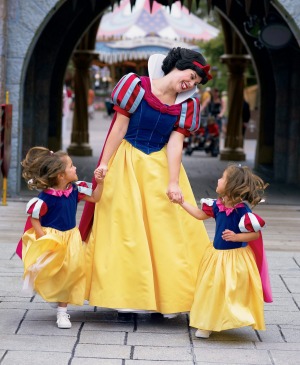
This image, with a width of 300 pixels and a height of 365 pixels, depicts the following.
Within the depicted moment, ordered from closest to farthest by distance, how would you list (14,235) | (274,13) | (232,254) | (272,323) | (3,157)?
(232,254) < (272,323) < (14,235) < (3,157) < (274,13)

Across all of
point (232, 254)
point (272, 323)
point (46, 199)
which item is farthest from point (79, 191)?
point (272, 323)

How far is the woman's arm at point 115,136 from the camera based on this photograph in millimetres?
5625

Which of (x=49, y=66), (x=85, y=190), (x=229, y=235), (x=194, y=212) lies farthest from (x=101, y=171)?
(x=49, y=66)

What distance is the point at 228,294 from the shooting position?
5.25 metres

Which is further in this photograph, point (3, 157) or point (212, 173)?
point (212, 173)

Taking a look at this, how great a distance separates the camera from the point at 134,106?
561cm

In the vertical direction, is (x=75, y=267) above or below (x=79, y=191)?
below

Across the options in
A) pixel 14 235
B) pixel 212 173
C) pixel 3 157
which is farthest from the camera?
pixel 212 173

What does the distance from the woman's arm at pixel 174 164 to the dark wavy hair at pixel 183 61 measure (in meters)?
0.35

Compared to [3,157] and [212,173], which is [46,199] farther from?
[212,173]

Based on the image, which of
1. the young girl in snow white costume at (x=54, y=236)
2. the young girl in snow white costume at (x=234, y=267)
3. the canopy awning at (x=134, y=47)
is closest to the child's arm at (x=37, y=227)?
the young girl in snow white costume at (x=54, y=236)

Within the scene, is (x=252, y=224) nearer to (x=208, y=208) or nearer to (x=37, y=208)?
(x=208, y=208)

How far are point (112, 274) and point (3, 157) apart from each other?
5.49 metres

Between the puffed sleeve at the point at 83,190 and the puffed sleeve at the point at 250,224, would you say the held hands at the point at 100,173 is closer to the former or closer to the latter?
the puffed sleeve at the point at 83,190
